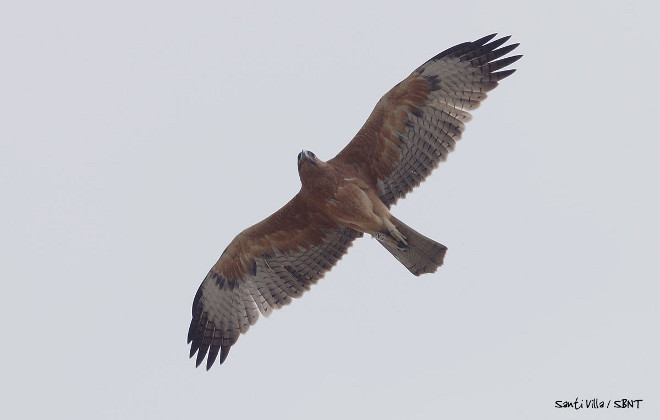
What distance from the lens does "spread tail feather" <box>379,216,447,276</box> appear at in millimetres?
10148

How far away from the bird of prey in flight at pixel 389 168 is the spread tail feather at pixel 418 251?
0.01 metres

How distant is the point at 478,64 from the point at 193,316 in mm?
4879

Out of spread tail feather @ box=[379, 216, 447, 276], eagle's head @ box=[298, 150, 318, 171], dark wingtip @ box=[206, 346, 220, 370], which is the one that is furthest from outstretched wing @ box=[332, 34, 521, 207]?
dark wingtip @ box=[206, 346, 220, 370]

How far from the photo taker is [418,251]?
10250 millimetres

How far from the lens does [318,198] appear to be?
10.2 m

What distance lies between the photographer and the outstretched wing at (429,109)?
396 inches

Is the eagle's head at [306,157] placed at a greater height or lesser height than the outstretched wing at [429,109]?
lesser

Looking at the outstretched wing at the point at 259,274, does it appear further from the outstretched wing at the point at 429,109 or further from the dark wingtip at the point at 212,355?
the outstretched wing at the point at 429,109

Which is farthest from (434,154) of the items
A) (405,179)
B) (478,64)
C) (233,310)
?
(233,310)

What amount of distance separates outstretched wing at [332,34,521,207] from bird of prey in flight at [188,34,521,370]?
0.04 ft

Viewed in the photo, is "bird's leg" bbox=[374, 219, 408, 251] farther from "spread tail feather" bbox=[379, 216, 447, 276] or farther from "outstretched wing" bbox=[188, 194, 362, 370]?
"outstretched wing" bbox=[188, 194, 362, 370]

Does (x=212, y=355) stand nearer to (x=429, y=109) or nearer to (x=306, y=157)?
(x=306, y=157)

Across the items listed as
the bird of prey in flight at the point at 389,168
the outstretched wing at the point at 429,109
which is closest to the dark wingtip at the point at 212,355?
the bird of prey in flight at the point at 389,168

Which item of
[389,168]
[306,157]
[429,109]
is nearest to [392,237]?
[389,168]
